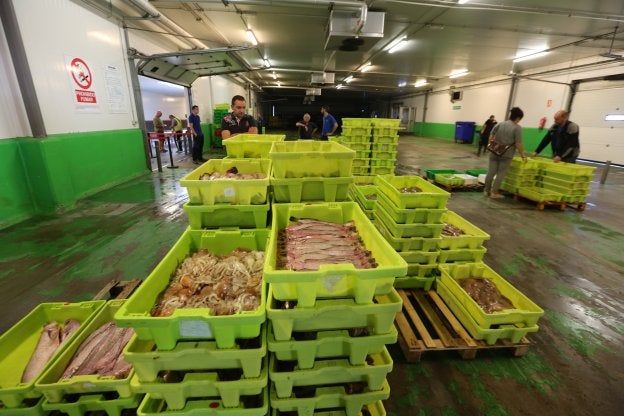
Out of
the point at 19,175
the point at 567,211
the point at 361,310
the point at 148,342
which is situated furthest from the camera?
the point at 567,211

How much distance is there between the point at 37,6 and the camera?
15.5 feet

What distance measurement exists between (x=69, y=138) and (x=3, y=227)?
1939 millimetres

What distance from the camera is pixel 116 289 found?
111 inches

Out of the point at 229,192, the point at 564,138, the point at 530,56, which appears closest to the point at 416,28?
the point at 564,138

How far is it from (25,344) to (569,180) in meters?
8.31

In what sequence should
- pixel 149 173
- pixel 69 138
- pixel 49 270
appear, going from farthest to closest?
pixel 149 173
pixel 69 138
pixel 49 270

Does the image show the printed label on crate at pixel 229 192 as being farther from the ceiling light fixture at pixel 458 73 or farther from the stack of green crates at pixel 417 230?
the ceiling light fixture at pixel 458 73

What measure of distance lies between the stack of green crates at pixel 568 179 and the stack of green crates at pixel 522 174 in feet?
0.57

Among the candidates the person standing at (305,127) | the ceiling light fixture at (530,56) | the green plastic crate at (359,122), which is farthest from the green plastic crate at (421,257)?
the ceiling light fixture at (530,56)

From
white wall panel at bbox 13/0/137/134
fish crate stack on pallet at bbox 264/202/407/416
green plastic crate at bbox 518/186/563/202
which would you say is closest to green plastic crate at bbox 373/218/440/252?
fish crate stack on pallet at bbox 264/202/407/416

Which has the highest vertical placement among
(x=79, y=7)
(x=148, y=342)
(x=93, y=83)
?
(x=79, y=7)

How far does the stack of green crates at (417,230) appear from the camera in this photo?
2.79 meters

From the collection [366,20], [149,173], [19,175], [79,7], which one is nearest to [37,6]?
[79,7]

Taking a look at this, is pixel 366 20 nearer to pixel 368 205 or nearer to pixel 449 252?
pixel 368 205
